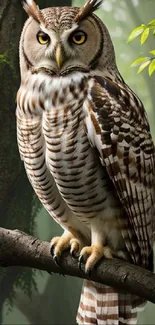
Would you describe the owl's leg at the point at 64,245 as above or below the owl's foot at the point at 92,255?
above

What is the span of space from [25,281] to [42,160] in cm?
103

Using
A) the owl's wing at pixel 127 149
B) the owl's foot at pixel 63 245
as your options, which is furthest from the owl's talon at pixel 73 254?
the owl's wing at pixel 127 149

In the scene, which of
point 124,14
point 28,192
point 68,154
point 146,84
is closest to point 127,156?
point 68,154

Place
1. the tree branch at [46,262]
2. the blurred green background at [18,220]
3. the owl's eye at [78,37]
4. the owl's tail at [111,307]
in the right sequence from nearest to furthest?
the tree branch at [46,262] → the owl's eye at [78,37] → the owl's tail at [111,307] → the blurred green background at [18,220]

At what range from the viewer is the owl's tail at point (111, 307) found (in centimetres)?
145

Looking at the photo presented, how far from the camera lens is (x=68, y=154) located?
1230mm

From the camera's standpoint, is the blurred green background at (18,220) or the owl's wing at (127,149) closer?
the owl's wing at (127,149)

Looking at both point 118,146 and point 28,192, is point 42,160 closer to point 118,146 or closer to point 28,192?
point 118,146

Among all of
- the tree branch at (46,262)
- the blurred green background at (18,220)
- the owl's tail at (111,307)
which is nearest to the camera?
the tree branch at (46,262)

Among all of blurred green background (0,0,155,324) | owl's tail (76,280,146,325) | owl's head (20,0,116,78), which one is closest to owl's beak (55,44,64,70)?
owl's head (20,0,116,78)

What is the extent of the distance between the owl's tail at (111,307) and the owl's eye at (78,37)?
69 cm

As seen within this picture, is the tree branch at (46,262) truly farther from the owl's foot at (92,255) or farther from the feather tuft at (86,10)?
the feather tuft at (86,10)

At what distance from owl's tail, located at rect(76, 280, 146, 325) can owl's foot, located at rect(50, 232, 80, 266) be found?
17 cm

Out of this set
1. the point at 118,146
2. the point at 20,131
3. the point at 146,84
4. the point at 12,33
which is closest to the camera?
the point at 118,146
